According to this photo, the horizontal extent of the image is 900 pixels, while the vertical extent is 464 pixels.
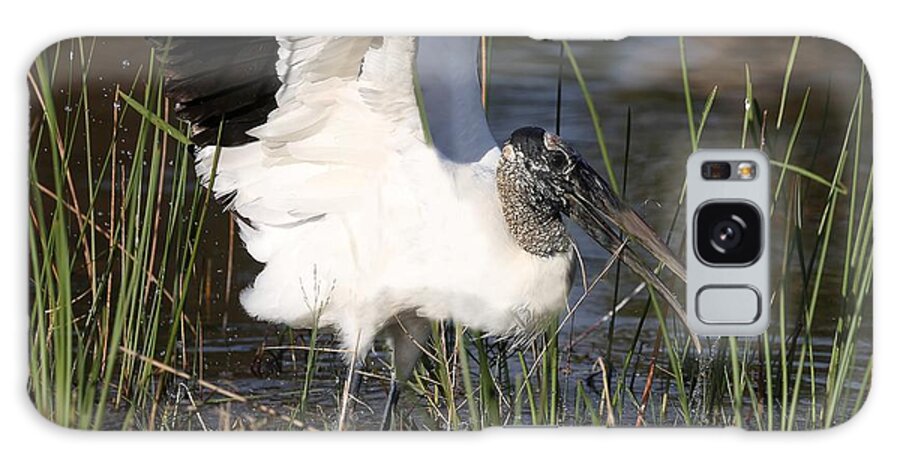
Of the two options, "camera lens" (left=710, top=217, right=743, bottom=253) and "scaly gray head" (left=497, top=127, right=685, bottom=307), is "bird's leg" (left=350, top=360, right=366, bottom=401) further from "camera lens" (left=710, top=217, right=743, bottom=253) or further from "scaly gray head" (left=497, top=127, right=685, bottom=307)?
"camera lens" (left=710, top=217, right=743, bottom=253)

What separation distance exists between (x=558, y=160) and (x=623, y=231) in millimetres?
169

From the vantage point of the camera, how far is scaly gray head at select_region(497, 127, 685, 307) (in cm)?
319

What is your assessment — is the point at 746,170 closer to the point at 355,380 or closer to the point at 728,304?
the point at 728,304

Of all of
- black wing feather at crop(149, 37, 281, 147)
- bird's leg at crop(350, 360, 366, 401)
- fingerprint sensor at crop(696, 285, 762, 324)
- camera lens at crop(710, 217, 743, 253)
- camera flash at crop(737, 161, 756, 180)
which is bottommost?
bird's leg at crop(350, 360, 366, 401)

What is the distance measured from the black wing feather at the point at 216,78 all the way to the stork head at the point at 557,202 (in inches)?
17.2

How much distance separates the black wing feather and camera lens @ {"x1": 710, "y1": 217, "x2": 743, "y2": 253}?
0.80 metres

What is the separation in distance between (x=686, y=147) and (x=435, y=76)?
443 mm

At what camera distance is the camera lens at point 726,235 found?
10.4ft

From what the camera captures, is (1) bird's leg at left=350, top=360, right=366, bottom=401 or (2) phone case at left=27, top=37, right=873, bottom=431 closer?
(2) phone case at left=27, top=37, right=873, bottom=431

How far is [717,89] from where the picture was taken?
315 cm

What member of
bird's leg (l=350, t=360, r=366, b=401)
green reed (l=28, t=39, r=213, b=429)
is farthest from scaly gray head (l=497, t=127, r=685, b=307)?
green reed (l=28, t=39, r=213, b=429)

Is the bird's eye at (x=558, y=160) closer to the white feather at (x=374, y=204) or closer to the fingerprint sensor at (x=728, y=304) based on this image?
the white feather at (x=374, y=204)

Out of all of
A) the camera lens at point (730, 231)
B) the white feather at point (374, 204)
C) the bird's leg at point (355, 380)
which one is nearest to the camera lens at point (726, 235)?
the camera lens at point (730, 231)

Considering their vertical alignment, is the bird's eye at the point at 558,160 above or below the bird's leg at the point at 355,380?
above
